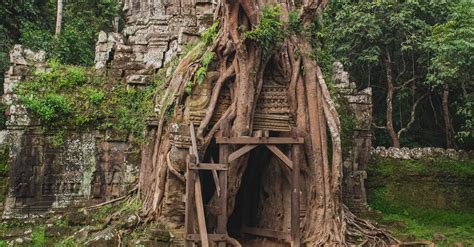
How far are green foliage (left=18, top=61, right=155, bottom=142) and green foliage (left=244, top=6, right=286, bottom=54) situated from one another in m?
3.14

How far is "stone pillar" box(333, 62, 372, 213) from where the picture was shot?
11195 millimetres

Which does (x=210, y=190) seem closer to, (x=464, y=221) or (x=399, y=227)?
(x=399, y=227)

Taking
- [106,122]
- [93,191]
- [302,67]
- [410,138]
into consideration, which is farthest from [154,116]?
[410,138]

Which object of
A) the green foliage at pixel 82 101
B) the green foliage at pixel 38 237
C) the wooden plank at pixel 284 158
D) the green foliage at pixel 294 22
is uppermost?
the green foliage at pixel 294 22

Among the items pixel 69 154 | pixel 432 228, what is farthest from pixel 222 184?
pixel 432 228

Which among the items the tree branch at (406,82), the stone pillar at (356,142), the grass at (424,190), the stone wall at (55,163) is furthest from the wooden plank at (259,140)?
the tree branch at (406,82)

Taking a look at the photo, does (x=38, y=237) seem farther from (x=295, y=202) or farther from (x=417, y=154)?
(x=417, y=154)

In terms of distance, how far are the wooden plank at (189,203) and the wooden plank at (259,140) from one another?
0.61 meters

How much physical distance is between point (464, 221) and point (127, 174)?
27.4 feet

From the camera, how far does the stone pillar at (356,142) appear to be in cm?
1120

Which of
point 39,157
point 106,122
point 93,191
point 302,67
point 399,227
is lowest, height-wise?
point 399,227

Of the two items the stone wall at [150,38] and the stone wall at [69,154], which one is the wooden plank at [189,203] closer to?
the stone wall at [69,154]

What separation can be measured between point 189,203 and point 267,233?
1870 millimetres

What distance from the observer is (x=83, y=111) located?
10492 millimetres
